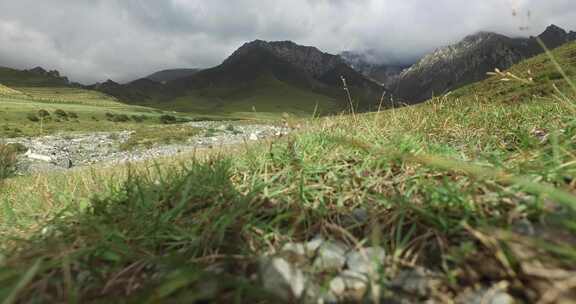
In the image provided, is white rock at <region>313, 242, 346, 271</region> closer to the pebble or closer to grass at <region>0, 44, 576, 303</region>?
grass at <region>0, 44, 576, 303</region>

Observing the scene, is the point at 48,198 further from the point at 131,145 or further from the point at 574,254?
Answer: the point at 131,145

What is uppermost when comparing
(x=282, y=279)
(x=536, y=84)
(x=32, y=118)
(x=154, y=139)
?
(x=536, y=84)

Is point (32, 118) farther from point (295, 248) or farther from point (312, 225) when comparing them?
point (295, 248)

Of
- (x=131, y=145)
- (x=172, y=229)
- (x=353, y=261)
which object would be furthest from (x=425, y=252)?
(x=131, y=145)

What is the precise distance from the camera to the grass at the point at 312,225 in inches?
53.0

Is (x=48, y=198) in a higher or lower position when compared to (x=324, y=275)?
lower

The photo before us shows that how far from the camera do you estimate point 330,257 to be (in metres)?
1.67

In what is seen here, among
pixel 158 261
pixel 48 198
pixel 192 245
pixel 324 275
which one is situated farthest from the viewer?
pixel 48 198

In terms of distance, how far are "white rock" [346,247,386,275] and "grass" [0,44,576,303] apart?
6cm

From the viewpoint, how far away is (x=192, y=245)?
187 centimetres

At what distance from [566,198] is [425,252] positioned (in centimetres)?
63

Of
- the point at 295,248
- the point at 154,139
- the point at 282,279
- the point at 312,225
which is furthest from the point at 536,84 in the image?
the point at 154,139

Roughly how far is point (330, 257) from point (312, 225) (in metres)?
0.37

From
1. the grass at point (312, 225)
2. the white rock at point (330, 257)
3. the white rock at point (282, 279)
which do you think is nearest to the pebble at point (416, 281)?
the grass at point (312, 225)
